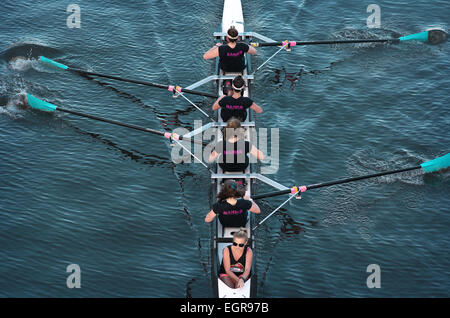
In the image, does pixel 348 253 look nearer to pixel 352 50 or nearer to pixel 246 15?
pixel 352 50

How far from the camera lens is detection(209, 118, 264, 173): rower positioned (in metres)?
14.2

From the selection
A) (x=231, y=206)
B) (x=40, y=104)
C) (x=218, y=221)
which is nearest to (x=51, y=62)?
(x=40, y=104)

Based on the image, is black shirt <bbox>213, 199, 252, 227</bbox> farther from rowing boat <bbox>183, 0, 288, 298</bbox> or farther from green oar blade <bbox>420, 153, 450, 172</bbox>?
green oar blade <bbox>420, 153, 450, 172</bbox>

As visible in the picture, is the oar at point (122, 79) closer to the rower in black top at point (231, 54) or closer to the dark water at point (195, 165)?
the dark water at point (195, 165)

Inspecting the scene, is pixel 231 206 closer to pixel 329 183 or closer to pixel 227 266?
pixel 227 266

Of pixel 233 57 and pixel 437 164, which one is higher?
pixel 233 57

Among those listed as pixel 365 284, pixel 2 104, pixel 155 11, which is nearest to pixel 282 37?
pixel 155 11

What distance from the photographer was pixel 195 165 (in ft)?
58.1

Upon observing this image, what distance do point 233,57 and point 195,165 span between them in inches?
152

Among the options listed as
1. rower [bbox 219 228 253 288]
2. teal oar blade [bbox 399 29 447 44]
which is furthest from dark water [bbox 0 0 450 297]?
rower [bbox 219 228 253 288]

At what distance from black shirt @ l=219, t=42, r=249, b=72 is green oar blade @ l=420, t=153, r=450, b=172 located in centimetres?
662

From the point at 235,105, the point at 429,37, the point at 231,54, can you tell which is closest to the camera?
the point at 235,105

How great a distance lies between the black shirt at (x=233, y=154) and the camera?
14.6 metres

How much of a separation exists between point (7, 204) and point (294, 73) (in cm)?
1178
